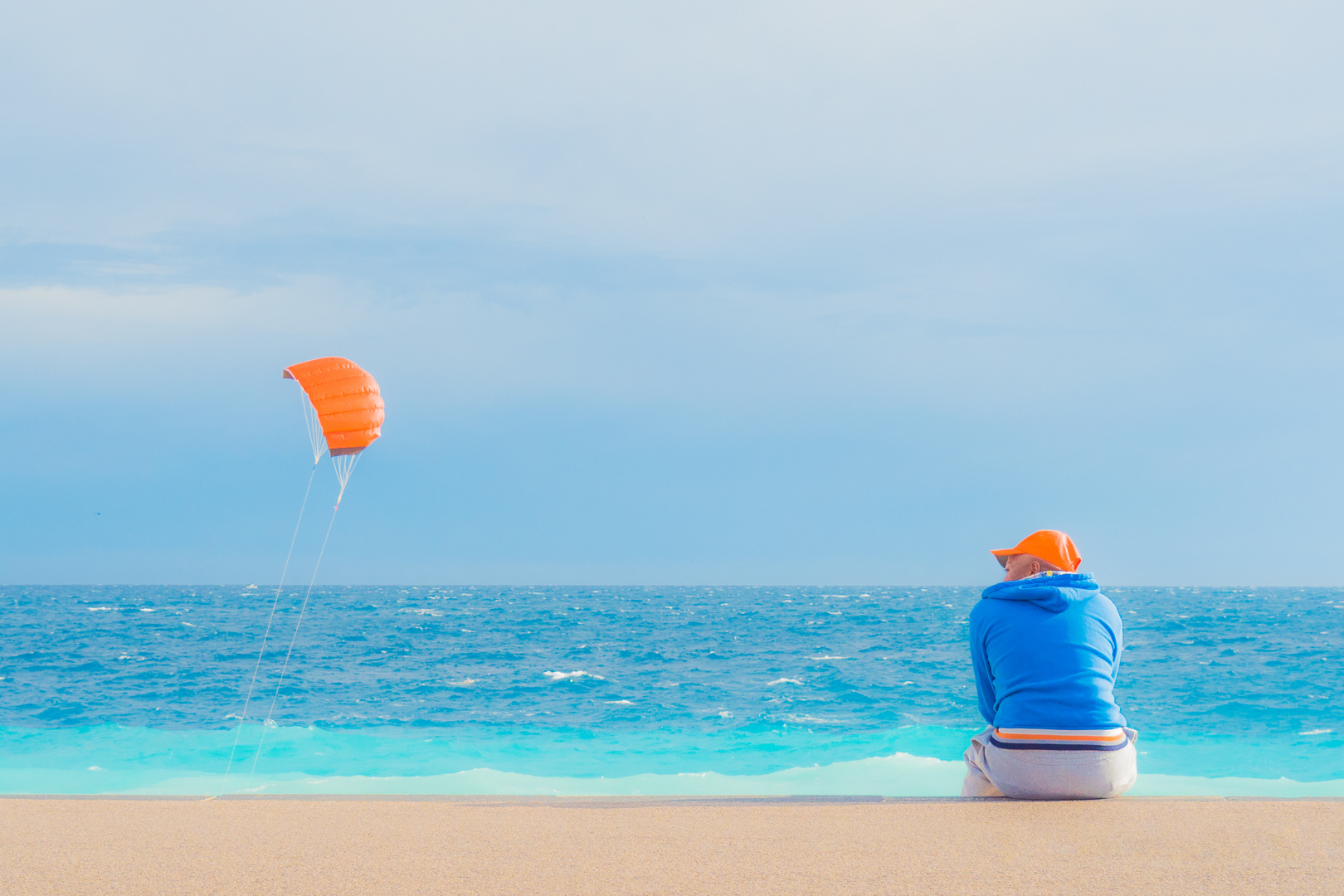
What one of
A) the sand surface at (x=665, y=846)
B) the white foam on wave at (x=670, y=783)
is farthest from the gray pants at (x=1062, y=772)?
the white foam on wave at (x=670, y=783)

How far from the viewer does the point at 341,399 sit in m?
8.86

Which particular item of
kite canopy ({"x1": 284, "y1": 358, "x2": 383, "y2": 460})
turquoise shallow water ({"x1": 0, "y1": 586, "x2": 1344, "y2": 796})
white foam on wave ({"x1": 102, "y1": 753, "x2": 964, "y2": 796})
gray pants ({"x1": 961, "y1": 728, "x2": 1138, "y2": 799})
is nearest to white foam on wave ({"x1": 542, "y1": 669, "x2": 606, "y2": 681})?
turquoise shallow water ({"x1": 0, "y1": 586, "x2": 1344, "y2": 796})

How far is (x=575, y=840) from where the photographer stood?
379cm

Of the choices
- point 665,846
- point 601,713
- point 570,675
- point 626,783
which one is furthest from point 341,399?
point 570,675

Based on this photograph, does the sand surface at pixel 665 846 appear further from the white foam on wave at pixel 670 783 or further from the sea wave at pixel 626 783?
the white foam on wave at pixel 670 783

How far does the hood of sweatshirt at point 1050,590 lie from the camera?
421 centimetres

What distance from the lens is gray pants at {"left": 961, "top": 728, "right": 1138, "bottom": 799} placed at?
4230 mm

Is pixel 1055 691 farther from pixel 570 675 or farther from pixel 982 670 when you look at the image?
pixel 570 675

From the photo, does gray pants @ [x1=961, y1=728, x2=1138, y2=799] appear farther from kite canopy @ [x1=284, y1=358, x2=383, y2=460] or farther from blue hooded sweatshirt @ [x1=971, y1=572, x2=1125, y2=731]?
kite canopy @ [x1=284, y1=358, x2=383, y2=460]

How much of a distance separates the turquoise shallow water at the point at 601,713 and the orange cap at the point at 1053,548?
3556mm

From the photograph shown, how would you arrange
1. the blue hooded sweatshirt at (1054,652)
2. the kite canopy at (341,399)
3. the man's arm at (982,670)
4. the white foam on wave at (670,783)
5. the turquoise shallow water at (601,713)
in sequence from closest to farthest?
the blue hooded sweatshirt at (1054,652), the man's arm at (982,670), the kite canopy at (341,399), the white foam on wave at (670,783), the turquoise shallow water at (601,713)

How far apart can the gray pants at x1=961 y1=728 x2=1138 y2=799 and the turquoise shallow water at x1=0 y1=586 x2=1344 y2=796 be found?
10.7 ft

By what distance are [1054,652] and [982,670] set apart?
15.2 inches

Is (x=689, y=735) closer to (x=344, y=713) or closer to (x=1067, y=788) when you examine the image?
(x=344, y=713)
